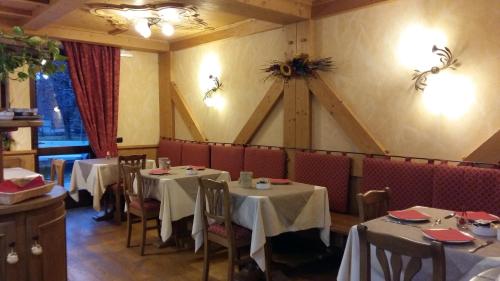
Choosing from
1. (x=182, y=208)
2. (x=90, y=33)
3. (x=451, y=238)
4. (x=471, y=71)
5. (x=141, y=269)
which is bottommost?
(x=141, y=269)

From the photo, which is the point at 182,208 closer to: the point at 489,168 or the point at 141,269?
the point at 141,269

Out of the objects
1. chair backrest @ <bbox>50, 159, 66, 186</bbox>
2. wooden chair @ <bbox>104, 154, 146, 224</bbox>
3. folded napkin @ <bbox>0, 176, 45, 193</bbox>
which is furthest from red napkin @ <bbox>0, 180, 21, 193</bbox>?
wooden chair @ <bbox>104, 154, 146, 224</bbox>

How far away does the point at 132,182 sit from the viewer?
14.4 feet

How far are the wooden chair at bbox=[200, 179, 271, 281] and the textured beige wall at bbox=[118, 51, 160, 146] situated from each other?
3.88m

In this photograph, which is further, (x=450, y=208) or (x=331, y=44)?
(x=331, y=44)

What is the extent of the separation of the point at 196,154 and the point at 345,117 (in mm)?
2697

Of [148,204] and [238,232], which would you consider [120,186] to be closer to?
[148,204]

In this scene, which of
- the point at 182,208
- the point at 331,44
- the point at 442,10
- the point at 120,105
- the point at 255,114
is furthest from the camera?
the point at 120,105

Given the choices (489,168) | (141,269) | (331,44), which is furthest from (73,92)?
(489,168)

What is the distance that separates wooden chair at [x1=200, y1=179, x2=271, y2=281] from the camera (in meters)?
3.19

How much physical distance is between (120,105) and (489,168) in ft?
18.1

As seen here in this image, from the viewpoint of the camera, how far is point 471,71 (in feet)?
11.3

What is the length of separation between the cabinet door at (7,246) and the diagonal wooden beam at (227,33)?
3.98 meters

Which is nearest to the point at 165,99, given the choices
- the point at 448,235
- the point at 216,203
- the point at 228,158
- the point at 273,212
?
the point at 228,158
